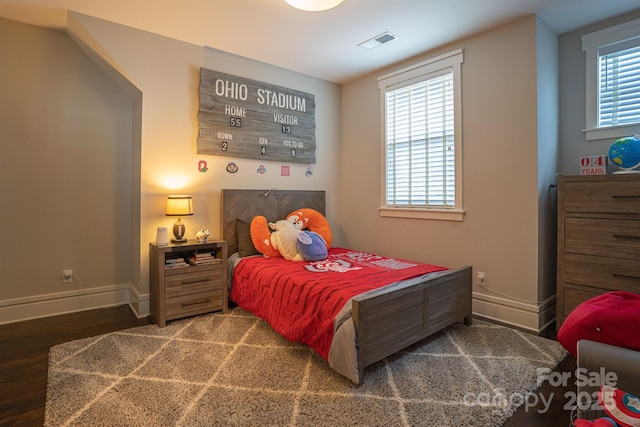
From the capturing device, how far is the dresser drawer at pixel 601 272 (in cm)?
227

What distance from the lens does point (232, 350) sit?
2318 millimetres

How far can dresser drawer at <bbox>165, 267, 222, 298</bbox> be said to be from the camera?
279 centimetres

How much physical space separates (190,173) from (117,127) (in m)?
0.95

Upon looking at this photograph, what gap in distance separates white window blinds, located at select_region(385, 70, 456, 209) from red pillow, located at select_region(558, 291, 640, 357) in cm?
181

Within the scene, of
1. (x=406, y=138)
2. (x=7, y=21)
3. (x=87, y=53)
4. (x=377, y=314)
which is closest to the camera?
(x=377, y=314)

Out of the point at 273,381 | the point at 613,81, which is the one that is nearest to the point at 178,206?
the point at 273,381

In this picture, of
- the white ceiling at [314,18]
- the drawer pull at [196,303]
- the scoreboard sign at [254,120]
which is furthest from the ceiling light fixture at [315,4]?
the drawer pull at [196,303]

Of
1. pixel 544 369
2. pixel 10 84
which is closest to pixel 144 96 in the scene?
pixel 10 84

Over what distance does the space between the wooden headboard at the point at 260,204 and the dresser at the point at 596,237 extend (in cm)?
252

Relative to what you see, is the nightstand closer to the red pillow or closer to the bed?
the bed

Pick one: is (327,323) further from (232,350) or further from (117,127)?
(117,127)

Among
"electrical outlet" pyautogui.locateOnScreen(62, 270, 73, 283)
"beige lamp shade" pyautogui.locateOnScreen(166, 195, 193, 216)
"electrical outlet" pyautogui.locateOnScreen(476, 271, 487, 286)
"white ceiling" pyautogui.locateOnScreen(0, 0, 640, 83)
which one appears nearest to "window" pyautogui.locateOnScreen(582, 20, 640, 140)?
"white ceiling" pyautogui.locateOnScreen(0, 0, 640, 83)

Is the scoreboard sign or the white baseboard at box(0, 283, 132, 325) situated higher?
the scoreboard sign

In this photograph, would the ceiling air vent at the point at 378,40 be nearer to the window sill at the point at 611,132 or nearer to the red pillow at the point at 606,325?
the window sill at the point at 611,132
